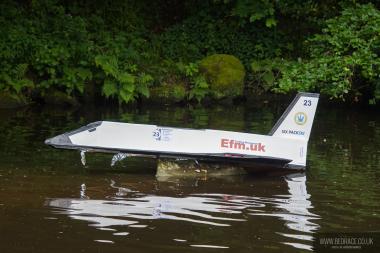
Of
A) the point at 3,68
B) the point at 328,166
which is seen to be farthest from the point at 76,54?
the point at 328,166

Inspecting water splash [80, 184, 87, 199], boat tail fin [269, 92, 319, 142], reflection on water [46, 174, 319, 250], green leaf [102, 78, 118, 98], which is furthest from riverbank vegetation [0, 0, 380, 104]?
water splash [80, 184, 87, 199]

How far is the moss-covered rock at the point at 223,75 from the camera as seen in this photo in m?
24.1

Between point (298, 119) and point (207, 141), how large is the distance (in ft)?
5.91

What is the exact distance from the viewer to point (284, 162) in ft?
40.2

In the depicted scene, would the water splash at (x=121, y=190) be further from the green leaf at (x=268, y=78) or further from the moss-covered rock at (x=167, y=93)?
the green leaf at (x=268, y=78)

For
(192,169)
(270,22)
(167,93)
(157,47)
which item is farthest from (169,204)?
(270,22)

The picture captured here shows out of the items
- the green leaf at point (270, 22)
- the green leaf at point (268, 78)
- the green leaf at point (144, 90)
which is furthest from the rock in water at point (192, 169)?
the green leaf at point (270, 22)

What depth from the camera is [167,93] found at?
23.7 meters

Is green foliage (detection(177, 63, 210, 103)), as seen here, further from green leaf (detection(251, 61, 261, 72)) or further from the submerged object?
the submerged object

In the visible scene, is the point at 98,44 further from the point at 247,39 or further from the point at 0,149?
the point at 0,149

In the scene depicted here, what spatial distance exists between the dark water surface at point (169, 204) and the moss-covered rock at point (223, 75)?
853 centimetres

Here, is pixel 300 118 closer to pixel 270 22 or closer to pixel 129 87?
pixel 129 87

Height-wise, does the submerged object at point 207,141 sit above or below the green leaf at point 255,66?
below

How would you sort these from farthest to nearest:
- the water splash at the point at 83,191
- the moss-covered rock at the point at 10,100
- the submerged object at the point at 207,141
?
the moss-covered rock at the point at 10,100
the submerged object at the point at 207,141
the water splash at the point at 83,191
